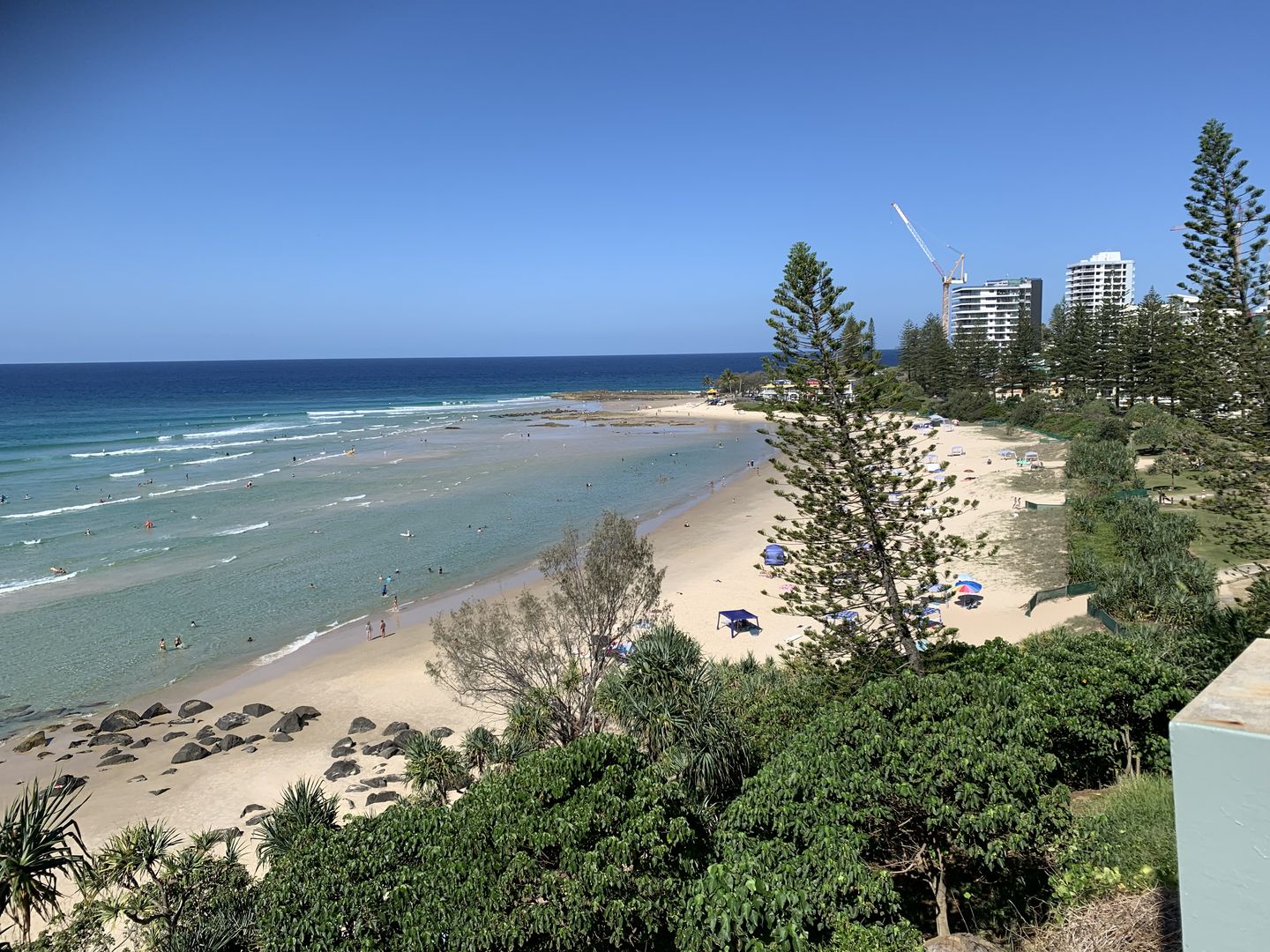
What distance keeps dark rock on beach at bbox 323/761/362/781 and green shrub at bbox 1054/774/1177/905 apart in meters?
12.5

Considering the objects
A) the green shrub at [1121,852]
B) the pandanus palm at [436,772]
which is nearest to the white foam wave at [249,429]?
the pandanus palm at [436,772]

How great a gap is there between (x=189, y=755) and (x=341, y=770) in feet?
12.1

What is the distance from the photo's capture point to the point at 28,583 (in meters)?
26.9

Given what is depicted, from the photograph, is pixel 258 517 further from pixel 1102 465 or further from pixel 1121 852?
pixel 1102 465

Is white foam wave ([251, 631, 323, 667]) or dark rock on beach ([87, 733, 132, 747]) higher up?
white foam wave ([251, 631, 323, 667])

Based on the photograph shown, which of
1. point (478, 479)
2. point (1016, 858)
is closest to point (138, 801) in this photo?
point (1016, 858)

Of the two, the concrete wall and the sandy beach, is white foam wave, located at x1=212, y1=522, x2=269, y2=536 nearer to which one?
the sandy beach

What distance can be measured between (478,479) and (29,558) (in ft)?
68.8

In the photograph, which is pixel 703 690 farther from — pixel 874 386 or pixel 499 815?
pixel 874 386

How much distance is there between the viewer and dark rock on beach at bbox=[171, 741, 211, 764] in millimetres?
15773

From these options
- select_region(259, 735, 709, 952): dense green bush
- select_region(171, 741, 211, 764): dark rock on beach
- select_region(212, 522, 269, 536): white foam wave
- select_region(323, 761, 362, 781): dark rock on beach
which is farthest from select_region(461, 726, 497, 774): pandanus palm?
select_region(212, 522, 269, 536): white foam wave

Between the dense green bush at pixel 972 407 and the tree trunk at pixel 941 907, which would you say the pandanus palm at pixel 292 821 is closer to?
the tree trunk at pixel 941 907

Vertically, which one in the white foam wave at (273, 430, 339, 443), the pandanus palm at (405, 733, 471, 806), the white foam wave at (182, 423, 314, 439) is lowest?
the pandanus palm at (405, 733, 471, 806)

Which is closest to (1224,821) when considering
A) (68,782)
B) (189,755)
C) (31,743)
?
(189,755)
